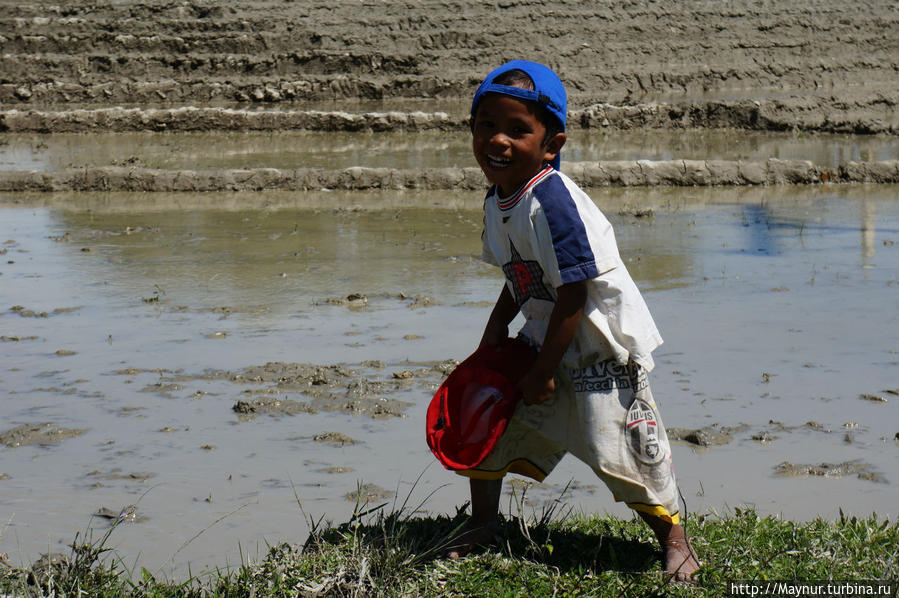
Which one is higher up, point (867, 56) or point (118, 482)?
point (867, 56)

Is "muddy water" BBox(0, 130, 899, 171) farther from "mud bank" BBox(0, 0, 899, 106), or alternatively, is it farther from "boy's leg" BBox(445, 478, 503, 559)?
"boy's leg" BBox(445, 478, 503, 559)

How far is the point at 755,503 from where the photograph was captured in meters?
3.23

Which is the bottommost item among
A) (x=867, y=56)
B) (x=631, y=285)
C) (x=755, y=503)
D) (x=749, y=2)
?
(x=755, y=503)

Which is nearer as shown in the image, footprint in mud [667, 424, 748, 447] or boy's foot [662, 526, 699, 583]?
boy's foot [662, 526, 699, 583]

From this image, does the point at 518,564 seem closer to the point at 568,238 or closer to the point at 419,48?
the point at 568,238

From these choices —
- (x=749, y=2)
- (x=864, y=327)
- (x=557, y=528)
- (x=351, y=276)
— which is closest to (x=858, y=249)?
(x=864, y=327)

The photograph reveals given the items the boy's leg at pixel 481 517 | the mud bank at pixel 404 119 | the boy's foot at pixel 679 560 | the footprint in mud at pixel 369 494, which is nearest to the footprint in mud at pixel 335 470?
the footprint in mud at pixel 369 494

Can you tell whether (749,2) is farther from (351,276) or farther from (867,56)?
(351,276)

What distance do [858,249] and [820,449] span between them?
4215 millimetres

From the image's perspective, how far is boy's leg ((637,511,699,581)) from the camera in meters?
2.55

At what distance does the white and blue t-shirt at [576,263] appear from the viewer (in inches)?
96.9

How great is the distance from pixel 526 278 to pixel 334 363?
2311 millimetres

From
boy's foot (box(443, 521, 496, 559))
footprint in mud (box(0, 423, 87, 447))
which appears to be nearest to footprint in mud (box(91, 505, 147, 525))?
footprint in mud (box(0, 423, 87, 447))

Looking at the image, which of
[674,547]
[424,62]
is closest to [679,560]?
[674,547]
